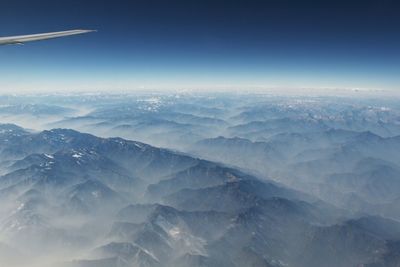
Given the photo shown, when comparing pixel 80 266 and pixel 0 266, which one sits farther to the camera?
pixel 0 266

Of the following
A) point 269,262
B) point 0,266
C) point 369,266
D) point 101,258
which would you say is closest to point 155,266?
point 101,258

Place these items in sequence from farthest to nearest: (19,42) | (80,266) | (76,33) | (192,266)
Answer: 1. (192,266)
2. (80,266)
3. (76,33)
4. (19,42)

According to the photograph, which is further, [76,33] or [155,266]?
[155,266]

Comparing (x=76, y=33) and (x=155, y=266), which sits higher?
(x=76, y=33)

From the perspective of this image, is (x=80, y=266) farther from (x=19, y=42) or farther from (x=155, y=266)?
(x=19, y=42)

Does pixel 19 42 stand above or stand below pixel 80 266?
above

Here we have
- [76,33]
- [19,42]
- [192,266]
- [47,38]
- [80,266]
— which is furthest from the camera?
[192,266]

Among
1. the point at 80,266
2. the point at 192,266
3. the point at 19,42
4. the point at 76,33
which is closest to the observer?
the point at 19,42

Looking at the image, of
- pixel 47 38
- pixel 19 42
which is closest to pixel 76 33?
pixel 47 38

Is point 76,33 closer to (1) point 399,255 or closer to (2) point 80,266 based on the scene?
(2) point 80,266
